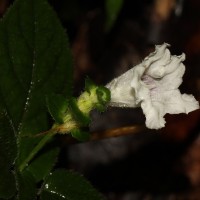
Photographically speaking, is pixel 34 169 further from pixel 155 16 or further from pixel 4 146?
pixel 155 16

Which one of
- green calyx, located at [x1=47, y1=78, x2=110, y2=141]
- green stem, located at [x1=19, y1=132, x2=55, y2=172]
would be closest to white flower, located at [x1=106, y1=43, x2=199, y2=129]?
green calyx, located at [x1=47, y1=78, x2=110, y2=141]

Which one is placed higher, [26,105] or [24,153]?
[26,105]

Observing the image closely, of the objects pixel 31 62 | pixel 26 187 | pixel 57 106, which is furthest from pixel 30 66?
pixel 26 187

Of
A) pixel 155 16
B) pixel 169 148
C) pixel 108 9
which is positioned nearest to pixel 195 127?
pixel 169 148

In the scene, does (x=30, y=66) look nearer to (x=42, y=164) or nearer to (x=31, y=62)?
(x=31, y=62)

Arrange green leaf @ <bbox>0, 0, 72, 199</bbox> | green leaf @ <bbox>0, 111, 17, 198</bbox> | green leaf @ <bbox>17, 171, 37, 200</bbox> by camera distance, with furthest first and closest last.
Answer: green leaf @ <bbox>0, 0, 72, 199</bbox> → green leaf @ <bbox>17, 171, 37, 200</bbox> → green leaf @ <bbox>0, 111, 17, 198</bbox>

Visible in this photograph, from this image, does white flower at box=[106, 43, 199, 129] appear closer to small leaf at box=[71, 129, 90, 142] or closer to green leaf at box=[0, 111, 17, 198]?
small leaf at box=[71, 129, 90, 142]
